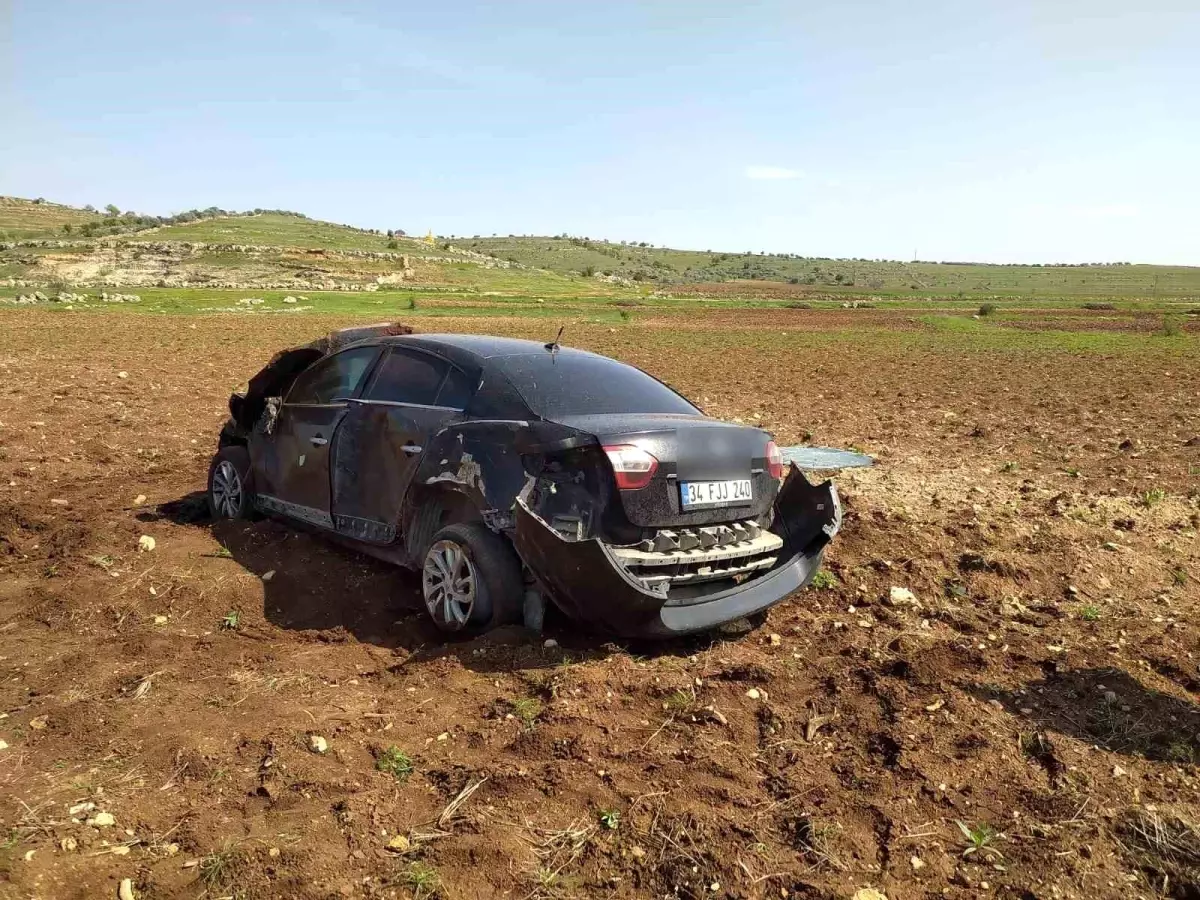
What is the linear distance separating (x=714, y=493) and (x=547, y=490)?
880mm

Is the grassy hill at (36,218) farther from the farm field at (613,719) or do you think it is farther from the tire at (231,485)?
the farm field at (613,719)

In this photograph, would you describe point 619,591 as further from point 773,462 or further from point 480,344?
point 480,344

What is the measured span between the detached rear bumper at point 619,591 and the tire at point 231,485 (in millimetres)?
3406

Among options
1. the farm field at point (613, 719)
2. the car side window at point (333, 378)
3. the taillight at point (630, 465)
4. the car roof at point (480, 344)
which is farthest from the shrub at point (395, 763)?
the car side window at point (333, 378)

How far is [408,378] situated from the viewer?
5.52 meters

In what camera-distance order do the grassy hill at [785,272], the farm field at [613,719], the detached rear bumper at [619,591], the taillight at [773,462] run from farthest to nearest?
the grassy hill at [785,272] → the taillight at [773,462] → the detached rear bumper at [619,591] → the farm field at [613,719]

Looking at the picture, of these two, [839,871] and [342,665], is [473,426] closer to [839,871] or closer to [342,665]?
[342,665]

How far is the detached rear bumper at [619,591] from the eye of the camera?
4074mm

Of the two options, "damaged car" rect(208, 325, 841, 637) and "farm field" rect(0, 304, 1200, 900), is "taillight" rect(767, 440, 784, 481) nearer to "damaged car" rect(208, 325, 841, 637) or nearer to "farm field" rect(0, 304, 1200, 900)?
"damaged car" rect(208, 325, 841, 637)

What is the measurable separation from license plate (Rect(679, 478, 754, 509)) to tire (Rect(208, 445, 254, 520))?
3.91 m

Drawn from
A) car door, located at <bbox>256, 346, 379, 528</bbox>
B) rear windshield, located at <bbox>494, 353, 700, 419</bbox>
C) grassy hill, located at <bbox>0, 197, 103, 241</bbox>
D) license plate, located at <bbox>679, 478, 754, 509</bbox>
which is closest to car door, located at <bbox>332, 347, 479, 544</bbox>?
car door, located at <bbox>256, 346, 379, 528</bbox>

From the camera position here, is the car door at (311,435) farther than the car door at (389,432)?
Yes

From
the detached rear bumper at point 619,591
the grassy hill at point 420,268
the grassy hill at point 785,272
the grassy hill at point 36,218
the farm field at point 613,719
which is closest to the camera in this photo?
the farm field at point 613,719

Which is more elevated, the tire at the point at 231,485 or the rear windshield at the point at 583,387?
the rear windshield at the point at 583,387
